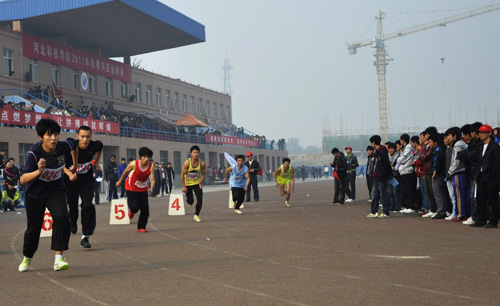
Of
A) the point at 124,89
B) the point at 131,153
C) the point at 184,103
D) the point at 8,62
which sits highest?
the point at 8,62

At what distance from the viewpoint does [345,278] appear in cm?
726

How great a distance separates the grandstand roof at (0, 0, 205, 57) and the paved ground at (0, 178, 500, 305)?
31.1 metres

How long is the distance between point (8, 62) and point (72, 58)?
7002 mm

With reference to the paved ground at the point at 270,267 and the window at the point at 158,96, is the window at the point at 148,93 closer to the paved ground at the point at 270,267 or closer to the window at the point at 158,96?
the window at the point at 158,96

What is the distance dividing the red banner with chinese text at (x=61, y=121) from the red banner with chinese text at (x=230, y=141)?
53.1 feet

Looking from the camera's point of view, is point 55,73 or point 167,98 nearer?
point 55,73

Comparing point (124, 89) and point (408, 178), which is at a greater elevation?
point (124, 89)

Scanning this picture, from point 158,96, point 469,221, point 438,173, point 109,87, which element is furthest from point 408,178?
point 158,96

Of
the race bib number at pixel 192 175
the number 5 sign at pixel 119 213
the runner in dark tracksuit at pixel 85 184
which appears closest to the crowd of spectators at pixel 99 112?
the number 5 sign at pixel 119 213

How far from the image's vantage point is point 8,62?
39.9 metres

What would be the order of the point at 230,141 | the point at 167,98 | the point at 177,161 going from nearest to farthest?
the point at 177,161
the point at 230,141
the point at 167,98

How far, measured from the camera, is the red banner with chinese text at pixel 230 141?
57794 millimetres

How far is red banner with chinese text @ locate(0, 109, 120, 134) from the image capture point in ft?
105

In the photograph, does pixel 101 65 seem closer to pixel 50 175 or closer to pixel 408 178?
pixel 408 178
